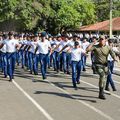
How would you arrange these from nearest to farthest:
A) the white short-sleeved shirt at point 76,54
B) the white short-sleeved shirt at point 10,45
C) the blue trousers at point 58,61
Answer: the white short-sleeved shirt at point 76,54 → the white short-sleeved shirt at point 10,45 → the blue trousers at point 58,61

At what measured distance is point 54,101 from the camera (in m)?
11.8

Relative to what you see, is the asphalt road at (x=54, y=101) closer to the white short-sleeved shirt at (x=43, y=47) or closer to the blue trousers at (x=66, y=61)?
the white short-sleeved shirt at (x=43, y=47)

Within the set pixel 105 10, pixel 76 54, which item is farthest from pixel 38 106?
pixel 105 10

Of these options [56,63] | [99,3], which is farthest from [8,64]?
[99,3]

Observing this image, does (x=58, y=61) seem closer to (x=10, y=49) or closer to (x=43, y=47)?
(x=43, y=47)

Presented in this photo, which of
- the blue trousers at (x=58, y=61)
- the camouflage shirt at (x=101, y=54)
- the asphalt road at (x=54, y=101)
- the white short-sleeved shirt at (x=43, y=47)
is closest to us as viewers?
the asphalt road at (x=54, y=101)

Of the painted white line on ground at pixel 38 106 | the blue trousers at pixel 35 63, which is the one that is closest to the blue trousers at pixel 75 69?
the painted white line on ground at pixel 38 106

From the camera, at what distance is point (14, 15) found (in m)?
49.8

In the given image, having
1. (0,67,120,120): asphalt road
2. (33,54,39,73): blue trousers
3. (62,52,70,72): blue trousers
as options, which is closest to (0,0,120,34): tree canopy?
(62,52,70,72): blue trousers

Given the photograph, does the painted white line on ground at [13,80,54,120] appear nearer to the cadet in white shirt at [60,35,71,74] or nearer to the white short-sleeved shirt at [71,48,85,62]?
the white short-sleeved shirt at [71,48,85,62]

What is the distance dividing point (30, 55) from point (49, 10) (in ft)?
115

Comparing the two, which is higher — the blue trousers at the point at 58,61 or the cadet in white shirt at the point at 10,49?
the cadet in white shirt at the point at 10,49

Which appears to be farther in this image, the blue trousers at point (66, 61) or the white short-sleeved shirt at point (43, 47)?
the blue trousers at point (66, 61)

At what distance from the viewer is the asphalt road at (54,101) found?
9.90m
